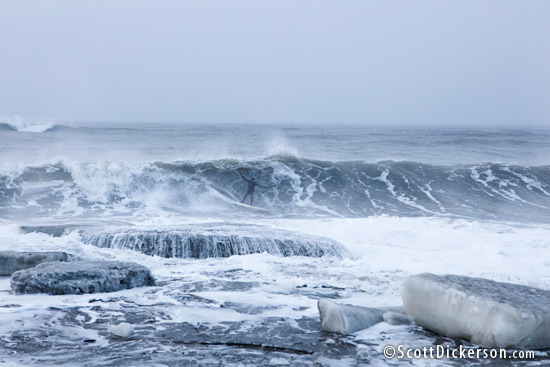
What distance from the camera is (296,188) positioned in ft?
58.7

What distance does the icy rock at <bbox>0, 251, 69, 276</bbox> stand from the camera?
20.9 feet

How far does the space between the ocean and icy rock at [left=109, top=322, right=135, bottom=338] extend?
9 centimetres

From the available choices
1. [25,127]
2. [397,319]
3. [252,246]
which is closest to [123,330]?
[397,319]

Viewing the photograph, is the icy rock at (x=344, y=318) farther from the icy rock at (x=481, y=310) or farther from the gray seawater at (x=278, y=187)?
the gray seawater at (x=278, y=187)

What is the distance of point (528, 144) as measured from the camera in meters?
37.7

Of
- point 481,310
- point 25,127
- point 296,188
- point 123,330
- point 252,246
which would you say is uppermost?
point 25,127

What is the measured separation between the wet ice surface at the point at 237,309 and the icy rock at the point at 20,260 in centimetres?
63

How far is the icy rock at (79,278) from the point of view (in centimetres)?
526

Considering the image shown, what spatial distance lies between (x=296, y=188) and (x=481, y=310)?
45.7 feet

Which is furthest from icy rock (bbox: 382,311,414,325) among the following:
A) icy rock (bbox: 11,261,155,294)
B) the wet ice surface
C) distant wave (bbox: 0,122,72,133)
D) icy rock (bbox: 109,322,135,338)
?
distant wave (bbox: 0,122,72,133)

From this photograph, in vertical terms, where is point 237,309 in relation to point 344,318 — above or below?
below

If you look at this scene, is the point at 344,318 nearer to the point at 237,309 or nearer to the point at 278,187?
the point at 237,309

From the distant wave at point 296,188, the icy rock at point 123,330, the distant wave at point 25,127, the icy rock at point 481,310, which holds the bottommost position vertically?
the distant wave at point 296,188

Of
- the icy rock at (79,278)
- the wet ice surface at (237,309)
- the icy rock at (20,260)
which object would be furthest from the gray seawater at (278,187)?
the icy rock at (79,278)
